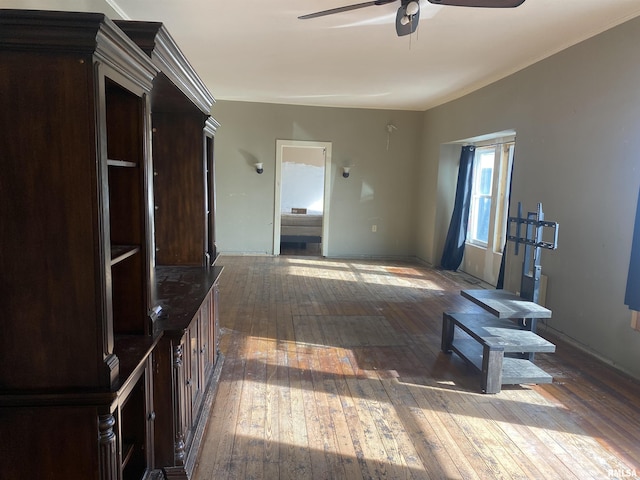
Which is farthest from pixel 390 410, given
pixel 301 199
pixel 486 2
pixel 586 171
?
pixel 301 199

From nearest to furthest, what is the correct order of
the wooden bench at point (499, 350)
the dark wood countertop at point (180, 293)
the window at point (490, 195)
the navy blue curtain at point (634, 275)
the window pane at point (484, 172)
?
the dark wood countertop at point (180, 293), the wooden bench at point (499, 350), the navy blue curtain at point (634, 275), the window at point (490, 195), the window pane at point (484, 172)

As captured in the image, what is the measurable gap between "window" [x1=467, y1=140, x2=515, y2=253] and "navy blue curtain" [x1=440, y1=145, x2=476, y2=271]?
15cm

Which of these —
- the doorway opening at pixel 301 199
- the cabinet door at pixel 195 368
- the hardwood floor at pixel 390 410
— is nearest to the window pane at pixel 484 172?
the doorway opening at pixel 301 199

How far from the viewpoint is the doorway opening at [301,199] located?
7629mm

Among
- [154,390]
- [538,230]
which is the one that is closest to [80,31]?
[154,390]

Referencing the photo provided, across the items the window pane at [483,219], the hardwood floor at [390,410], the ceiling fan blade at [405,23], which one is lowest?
the hardwood floor at [390,410]

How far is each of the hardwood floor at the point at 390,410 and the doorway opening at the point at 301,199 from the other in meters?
3.48

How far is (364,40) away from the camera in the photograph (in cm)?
399

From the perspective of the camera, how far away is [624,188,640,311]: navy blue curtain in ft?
10.3

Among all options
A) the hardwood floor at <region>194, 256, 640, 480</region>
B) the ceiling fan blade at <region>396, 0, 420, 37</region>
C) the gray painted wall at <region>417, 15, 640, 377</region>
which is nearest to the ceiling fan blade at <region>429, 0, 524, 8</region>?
the ceiling fan blade at <region>396, 0, 420, 37</region>

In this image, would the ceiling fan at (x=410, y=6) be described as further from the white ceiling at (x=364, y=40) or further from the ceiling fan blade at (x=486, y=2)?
the white ceiling at (x=364, y=40)

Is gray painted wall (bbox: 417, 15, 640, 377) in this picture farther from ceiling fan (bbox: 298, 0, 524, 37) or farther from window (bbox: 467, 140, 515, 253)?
ceiling fan (bbox: 298, 0, 524, 37)

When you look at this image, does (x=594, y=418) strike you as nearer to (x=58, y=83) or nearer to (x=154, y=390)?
(x=154, y=390)

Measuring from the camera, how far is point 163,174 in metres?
2.75
